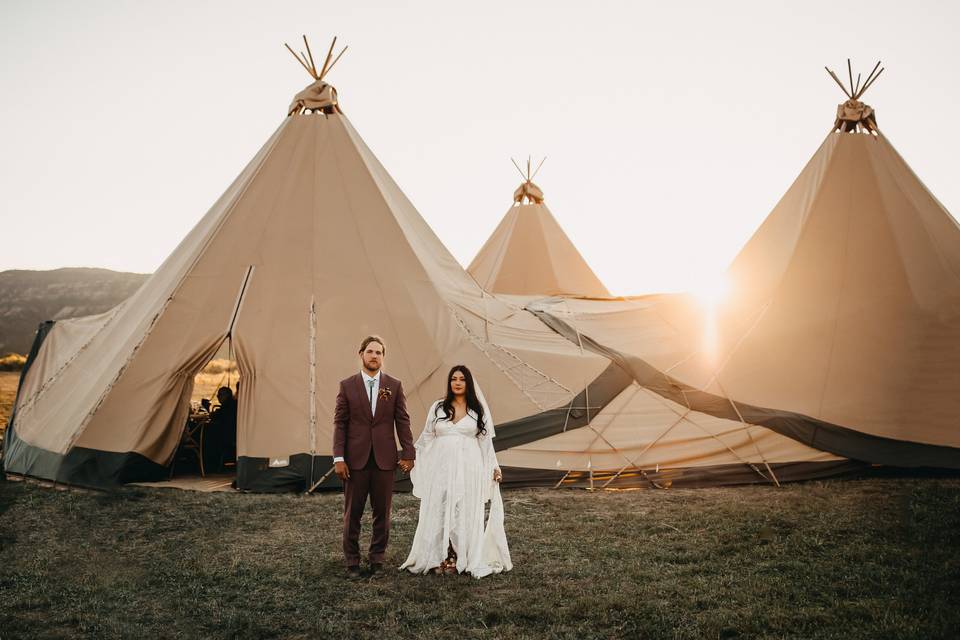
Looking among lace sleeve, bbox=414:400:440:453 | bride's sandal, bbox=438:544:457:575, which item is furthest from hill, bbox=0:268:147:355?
bride's sandal, bbox=438:544:457:575

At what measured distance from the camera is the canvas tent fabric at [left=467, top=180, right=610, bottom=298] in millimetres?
16062

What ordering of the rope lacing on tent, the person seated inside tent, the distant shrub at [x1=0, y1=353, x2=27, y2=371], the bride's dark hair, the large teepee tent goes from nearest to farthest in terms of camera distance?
the bride's dark hair, the large teepee tent, the rope lacing on tent, the person seated inside tent, the distant shrub at [x1=0, y1=353, x2=27, y2=371]

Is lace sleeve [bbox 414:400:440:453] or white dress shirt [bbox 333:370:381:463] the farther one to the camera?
lace sleeve [bbox 414:400:440:453]

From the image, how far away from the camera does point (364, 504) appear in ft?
15.0

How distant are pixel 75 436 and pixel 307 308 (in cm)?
246

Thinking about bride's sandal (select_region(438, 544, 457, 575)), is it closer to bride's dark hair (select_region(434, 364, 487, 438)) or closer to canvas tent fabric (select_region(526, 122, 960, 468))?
bride's dark hair (select_region(434, 364, 487, 438))

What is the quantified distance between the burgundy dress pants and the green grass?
0.56 feet

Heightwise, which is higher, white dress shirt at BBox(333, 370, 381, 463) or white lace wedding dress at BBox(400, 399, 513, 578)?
white dress shirt at BBox(333, 370, 381, 463)

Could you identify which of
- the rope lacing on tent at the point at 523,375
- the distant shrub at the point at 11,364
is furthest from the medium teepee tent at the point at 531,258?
the distant shrub at the point at 11,364

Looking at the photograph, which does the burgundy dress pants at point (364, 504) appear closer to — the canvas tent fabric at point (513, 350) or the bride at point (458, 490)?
the bride at point (458, 490)

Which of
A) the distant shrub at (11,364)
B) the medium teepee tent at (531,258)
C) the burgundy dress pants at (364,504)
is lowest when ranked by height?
the burgundy dress pants at (364,504)

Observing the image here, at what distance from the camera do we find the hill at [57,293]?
3466 cm

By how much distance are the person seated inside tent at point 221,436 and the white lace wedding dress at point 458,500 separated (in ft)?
13.1

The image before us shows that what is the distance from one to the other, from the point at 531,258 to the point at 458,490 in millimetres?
11995
